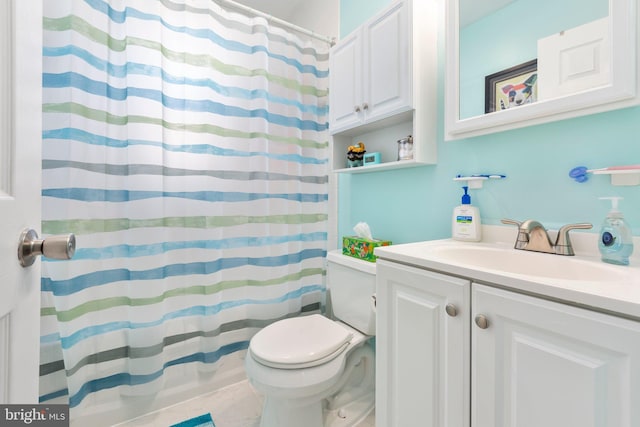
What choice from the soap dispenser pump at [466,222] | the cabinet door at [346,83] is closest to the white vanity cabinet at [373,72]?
the cabinet door at [346,83]

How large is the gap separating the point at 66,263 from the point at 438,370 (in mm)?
1417

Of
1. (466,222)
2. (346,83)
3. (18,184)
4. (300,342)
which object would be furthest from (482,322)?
(346,83)

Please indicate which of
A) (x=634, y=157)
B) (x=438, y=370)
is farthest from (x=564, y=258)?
(x=438, y=370)

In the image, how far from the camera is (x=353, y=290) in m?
1.36

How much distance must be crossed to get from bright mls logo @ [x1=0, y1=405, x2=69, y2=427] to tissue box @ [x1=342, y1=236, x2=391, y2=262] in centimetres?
110

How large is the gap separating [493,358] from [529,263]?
1.30 ft

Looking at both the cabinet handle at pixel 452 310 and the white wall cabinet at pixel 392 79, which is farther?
the white wall cabinet at pixel 392 79

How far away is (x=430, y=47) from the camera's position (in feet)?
3.99

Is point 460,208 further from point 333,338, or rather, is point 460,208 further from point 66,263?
point 66,263

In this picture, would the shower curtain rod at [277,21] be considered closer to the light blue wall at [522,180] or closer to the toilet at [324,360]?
the light blue wall at [522,180]

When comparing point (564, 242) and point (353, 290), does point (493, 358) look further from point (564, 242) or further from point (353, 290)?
point (353, 290)

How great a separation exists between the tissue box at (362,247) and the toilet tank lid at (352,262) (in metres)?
0.02

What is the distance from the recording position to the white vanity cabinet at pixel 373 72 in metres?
1.20

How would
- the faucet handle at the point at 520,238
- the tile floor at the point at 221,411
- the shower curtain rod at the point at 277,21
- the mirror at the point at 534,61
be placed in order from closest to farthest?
1. the mirror at the point at 534,61
2. the faucet handle at the point at 520,238
3. the tile floor at the point at 221,411
4. the shower curtain rod at the point at 277,21
